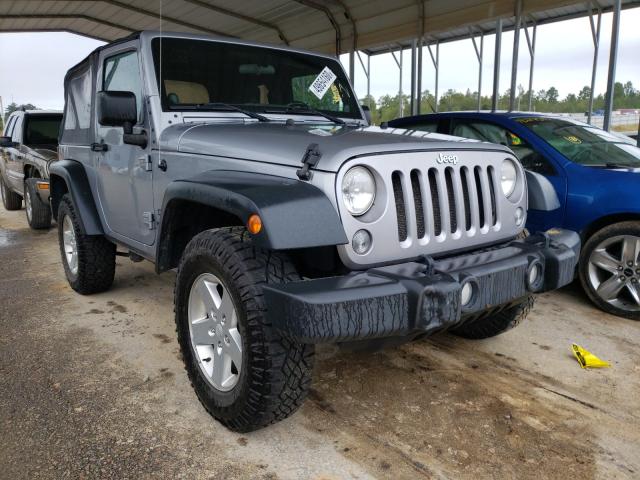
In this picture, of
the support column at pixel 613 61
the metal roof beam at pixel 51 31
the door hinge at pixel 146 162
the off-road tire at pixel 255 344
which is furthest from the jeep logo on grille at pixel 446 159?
the metal roof beam at pixel 51 31

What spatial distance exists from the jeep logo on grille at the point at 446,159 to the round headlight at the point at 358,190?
366 millimetres

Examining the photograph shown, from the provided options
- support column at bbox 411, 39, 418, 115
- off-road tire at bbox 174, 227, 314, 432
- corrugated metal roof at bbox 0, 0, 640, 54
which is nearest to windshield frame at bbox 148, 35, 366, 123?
off-road tire at bbox 174, 227, 314, 432

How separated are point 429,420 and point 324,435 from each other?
0.53m

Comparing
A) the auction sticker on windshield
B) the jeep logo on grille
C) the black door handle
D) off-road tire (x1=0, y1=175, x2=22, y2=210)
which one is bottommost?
off-road tire (x1=0, y1=175, x2=22, y2=210)

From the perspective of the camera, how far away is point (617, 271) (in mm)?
4016

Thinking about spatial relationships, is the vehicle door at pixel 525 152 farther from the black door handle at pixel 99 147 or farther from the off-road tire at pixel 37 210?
the off-road tire at pixel 37 210

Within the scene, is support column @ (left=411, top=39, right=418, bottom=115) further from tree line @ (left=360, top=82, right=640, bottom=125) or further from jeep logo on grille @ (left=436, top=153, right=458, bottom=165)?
jeep logo on grille @ (left=436, top=153, right=458, bottom=165)

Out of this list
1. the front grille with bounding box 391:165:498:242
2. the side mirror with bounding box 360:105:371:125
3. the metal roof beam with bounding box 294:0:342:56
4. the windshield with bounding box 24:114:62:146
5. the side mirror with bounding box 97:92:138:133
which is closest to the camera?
the front grille with bounding box 391:165:498:242

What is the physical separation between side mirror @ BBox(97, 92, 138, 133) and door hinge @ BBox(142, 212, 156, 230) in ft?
1.85

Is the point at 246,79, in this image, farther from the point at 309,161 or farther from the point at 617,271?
the point at 617,271

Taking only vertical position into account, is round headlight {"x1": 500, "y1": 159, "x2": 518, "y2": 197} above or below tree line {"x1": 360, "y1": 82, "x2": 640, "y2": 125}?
below

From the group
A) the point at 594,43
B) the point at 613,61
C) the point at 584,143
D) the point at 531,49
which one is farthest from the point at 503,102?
the point at 584,143

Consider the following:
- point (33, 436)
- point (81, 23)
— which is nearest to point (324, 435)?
point (33, 436)

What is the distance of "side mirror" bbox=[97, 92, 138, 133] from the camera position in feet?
9.42
